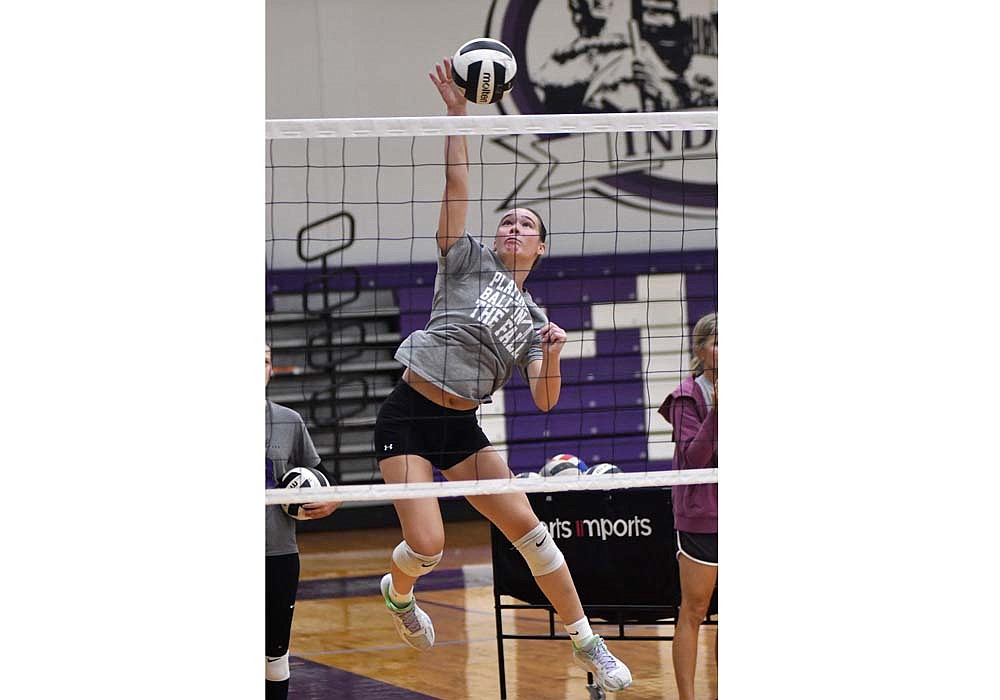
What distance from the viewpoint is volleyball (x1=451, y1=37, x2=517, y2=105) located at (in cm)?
347

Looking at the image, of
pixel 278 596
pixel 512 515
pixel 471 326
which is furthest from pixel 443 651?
pixel 471 326

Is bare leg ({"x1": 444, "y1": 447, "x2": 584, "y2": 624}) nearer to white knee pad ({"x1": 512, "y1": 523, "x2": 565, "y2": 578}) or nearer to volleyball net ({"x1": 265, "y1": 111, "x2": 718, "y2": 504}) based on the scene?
white knee pad ({"x1": 512, "y1": 523, "x2": 565, "y2": 578})

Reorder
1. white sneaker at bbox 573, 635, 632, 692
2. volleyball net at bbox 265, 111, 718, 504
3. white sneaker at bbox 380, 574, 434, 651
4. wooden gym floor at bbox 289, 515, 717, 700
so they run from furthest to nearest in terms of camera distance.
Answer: volleyball net at bbox 265, 111, 718, 504 < wooden gym floor at bbox 289, 515, 717, 700 < white sneaker at bbox 380, 574, 434, 651 < white sneaker at bbox 573, 635, 632, 692

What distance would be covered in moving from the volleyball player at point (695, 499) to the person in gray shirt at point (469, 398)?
30cm

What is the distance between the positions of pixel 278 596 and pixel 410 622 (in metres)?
0.63

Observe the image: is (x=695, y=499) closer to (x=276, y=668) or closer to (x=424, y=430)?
(x=424, y=430)

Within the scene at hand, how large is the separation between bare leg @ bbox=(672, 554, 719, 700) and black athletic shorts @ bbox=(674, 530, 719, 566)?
0.02 metres

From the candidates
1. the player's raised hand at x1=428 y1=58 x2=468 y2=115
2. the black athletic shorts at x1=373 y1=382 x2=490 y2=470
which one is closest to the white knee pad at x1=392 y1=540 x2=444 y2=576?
the black athletic shorts at x1=373 y1=382 x2=490 y2=470

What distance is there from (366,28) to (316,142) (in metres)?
1.12

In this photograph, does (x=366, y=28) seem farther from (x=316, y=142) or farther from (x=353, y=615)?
(x=353, y=615)
